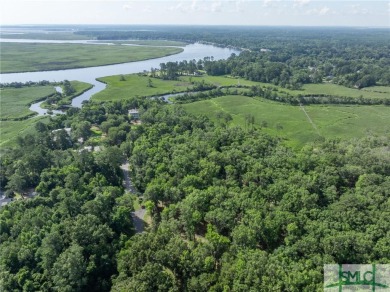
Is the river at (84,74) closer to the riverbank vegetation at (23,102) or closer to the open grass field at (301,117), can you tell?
the riverbank vegetation at (23,102)

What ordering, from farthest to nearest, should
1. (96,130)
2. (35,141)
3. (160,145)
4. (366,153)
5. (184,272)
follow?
(96,130) → (35,141) → (160,145) → (366,153) → (184,272)

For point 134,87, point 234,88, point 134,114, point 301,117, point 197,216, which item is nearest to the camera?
point 197,216

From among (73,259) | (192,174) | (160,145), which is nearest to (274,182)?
(192,174)

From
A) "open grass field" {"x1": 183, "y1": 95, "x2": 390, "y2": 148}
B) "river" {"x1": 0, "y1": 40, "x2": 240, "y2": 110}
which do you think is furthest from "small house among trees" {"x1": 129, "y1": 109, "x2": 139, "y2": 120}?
"river" {"x1": 0, "y1": 40, "x2": 240, "y2": 110}

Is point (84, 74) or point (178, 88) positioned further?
point (84, 74)

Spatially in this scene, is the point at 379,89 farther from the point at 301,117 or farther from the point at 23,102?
the point at 23,102

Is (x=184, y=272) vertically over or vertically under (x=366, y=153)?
under

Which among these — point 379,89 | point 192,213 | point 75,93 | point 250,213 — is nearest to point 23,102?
point 75,93

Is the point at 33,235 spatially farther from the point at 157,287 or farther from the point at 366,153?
the point at 366,153
